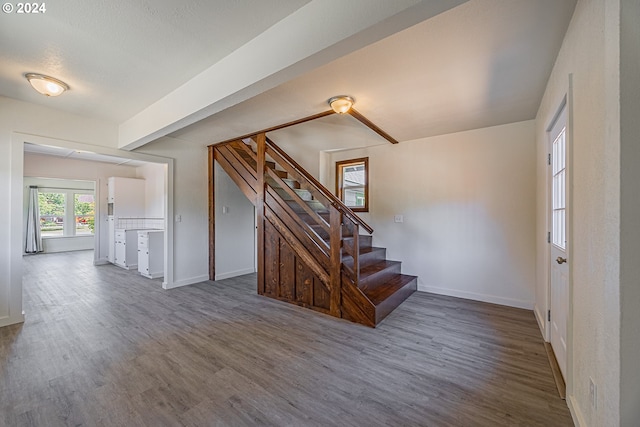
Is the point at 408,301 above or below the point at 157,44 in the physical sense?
below

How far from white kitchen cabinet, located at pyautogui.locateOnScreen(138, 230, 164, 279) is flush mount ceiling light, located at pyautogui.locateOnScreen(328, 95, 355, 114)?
454 centimetres

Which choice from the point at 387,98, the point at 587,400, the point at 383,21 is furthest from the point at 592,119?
the point at 387,98

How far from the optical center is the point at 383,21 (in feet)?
4.33

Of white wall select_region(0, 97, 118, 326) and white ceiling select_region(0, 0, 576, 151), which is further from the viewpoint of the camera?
white wall select_region(0, 97, 118, 326)

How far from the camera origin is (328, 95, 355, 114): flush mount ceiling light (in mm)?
2679

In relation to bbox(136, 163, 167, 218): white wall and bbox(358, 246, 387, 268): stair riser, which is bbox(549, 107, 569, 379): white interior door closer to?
bbox(358, 246, 387, 268): stair riser

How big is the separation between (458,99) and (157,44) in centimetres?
282

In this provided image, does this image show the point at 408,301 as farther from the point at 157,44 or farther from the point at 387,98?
the point at 157,44

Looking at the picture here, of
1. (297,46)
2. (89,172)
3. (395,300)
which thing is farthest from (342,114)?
(89,172)

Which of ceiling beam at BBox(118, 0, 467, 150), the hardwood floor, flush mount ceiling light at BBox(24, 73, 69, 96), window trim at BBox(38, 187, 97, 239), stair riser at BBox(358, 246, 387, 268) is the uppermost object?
flush mount ceiling light at BBox(24, 73, 69, 96)

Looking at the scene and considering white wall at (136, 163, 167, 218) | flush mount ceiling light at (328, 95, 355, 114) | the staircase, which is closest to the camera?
flush mount ceiling light at (328, 95, 355, 114)

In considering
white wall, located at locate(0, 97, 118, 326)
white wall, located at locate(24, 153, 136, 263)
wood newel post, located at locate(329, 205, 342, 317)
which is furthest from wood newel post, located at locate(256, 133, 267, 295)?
white wall, located at locate(24, 153, 136, 263)

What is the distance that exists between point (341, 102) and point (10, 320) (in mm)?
4481

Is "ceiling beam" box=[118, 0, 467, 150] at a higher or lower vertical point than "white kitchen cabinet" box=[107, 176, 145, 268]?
higher
